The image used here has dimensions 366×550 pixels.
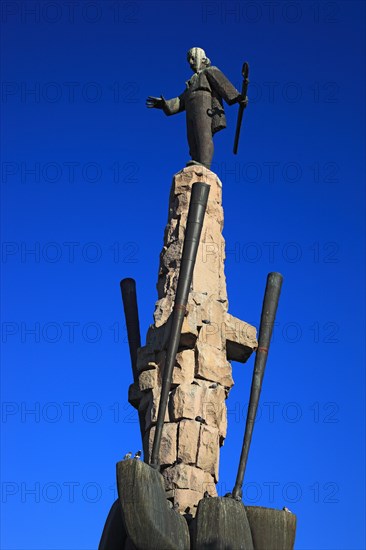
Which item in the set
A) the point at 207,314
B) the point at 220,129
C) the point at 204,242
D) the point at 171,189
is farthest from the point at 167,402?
the point at 220,129

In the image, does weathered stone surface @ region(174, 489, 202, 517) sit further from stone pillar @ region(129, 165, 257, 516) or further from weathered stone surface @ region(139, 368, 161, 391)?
weathered stone surface @ region(139, 368, 161, 391)

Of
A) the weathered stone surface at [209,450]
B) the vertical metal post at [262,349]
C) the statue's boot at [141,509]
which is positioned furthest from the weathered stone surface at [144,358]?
the statue's boot at [141,509]

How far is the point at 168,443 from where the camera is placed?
14.0 metres

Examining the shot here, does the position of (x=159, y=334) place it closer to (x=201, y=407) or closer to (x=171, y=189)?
(x=201, y=407)

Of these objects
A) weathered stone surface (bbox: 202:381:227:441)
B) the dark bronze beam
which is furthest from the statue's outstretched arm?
weathered stone surface (bbox: 202:381:227:441)

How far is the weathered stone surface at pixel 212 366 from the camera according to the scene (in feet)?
47.6

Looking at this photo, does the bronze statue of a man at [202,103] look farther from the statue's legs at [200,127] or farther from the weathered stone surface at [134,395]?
the weathered stone surface at [134,395]

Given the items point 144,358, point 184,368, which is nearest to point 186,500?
point 184,368

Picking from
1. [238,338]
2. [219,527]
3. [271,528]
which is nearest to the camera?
[219,527]

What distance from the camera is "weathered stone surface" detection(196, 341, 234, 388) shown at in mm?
14508

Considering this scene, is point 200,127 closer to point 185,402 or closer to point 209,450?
point 185,402

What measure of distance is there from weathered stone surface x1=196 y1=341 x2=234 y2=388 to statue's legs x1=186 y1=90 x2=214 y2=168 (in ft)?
10.3

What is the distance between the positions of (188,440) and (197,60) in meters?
6.16

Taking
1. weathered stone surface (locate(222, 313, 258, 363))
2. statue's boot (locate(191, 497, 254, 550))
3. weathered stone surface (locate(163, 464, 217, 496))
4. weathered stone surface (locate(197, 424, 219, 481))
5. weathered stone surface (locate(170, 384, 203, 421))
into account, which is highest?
weathered stone surface (locate(222, 313, 258, 363))
